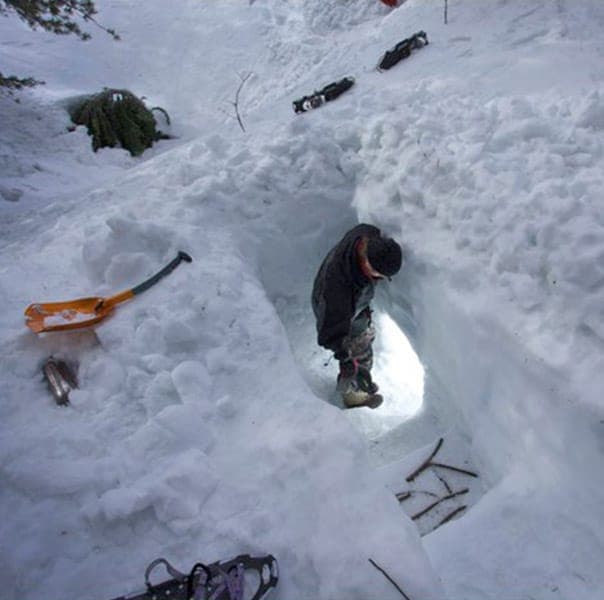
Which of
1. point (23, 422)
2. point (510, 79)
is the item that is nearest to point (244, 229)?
point (23, 422)

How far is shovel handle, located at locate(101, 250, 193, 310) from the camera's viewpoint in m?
3.20

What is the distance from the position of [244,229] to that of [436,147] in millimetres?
1826

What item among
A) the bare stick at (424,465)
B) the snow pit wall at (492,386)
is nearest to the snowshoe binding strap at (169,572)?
the bare stick at (424,465)

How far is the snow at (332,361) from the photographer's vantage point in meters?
2.09

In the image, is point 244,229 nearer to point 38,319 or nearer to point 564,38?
point 38,319

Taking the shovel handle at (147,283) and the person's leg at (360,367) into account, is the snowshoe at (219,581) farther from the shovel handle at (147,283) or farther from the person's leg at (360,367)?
the person's leg at (360,367)

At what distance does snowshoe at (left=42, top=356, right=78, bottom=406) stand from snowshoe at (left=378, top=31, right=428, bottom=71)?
5.92 m

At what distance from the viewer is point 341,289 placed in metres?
3.44

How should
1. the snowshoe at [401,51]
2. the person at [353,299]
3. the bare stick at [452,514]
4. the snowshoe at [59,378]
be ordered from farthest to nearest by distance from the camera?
the snowshoe at [401,51] < the person at [353,299] < the bare stick at [452,514] < the snowshoe at [59,378]

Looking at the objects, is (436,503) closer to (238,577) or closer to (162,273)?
(238,577)

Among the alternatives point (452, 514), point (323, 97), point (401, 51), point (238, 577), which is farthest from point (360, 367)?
point (401, 51)

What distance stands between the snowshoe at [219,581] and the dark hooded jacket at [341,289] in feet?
6.24

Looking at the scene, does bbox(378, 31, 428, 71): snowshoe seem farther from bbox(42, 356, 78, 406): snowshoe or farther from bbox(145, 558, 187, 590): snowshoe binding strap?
bbox(145, 558, 187, 590): snowshoe binding strap

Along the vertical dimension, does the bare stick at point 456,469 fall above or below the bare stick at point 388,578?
below
